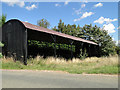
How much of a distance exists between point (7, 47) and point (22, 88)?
941cm

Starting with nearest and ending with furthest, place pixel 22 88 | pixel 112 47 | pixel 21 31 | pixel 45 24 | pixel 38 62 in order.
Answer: pixel 22 88
pixel 38 62
pixel 21 31
pixel 112 47
pixel 45 24

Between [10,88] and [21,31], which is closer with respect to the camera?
[10,88]

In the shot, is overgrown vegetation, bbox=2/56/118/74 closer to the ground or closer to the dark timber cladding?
the dark timber cladding

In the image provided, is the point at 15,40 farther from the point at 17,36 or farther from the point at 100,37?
the point at 100,37

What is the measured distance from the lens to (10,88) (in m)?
3.96

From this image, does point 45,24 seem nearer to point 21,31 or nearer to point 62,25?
point 62,25

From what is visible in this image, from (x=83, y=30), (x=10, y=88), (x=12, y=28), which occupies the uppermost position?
(x=83, y=30)

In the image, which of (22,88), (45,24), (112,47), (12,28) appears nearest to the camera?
(22,88)

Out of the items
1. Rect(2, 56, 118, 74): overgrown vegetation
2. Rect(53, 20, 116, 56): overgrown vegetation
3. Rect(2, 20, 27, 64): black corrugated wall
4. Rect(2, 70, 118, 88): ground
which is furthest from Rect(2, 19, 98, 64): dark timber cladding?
Rect(53, 20, 116, 56): overgrown vegetation

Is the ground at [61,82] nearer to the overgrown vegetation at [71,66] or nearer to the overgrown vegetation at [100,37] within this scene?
the overgrown vegetation at [71,66]

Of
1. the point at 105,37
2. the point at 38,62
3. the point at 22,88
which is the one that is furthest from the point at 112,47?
the point at 22,88

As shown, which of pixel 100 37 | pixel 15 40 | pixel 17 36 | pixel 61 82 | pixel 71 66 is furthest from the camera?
pixel 100 37

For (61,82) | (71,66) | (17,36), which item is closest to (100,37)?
(71,66)

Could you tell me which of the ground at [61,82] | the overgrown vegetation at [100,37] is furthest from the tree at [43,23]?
the ground at [61,82]
